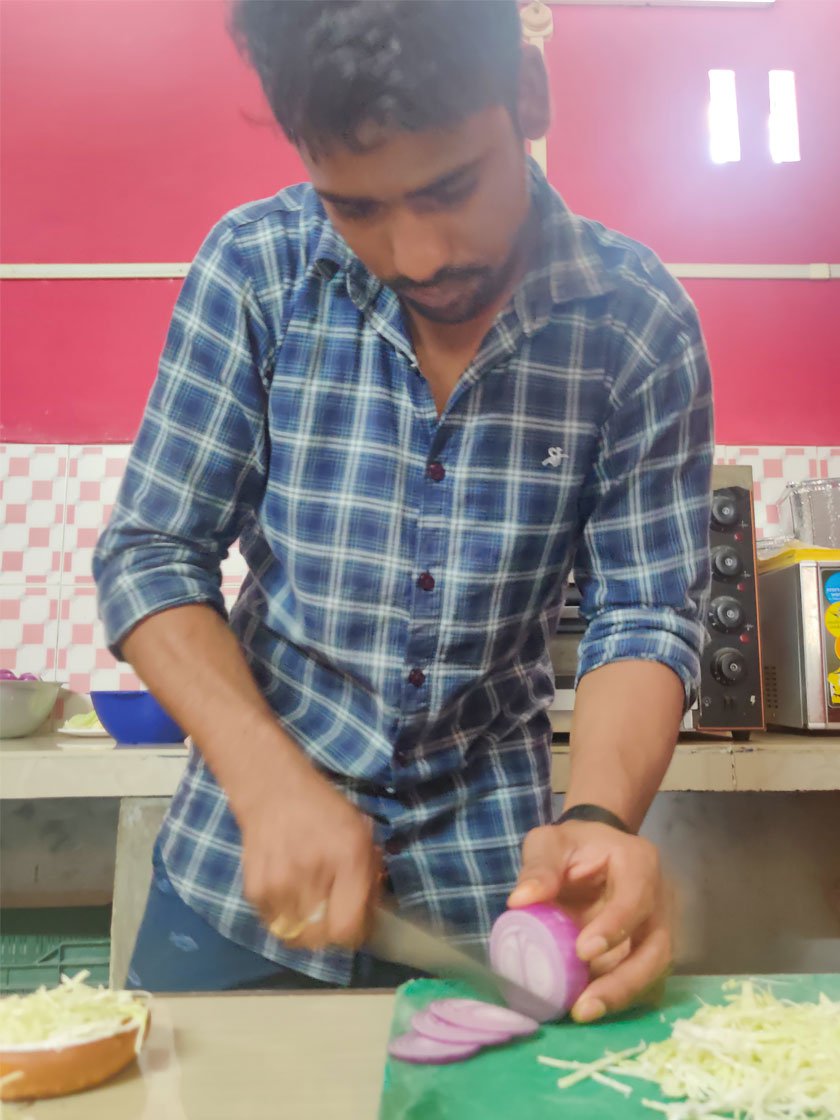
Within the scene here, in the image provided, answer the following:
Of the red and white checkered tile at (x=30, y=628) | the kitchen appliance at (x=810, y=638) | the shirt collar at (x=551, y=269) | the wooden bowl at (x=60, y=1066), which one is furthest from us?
the red and white checkered tile at (x=30, y=628)

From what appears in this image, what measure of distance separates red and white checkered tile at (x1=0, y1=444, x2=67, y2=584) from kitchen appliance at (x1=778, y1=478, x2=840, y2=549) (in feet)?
3.08

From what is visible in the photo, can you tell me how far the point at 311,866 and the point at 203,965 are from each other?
0.17m

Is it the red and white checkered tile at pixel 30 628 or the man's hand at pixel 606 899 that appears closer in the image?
the man's hand at pixel 606 899

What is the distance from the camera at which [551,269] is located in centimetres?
58

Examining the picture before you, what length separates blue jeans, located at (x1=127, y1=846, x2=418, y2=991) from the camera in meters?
0.53

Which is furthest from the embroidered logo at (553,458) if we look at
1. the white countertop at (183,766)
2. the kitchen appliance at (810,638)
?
the kitchen appliance at (810,638)

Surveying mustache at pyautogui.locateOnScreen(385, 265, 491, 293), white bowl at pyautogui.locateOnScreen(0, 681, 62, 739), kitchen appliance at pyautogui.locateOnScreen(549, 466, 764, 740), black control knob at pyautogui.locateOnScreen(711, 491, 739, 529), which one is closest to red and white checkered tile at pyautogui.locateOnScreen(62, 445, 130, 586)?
white bowl at pyautogui.locateOnScreen(0, 681, 62, 739)

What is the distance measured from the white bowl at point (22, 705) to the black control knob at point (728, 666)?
75 cm

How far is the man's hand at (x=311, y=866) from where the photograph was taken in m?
0.41

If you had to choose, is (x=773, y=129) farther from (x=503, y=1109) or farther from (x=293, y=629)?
(x=503, y=1109)

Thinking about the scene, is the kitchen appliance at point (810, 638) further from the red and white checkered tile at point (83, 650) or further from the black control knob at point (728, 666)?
the red and white checkered tile at point (83, 650)

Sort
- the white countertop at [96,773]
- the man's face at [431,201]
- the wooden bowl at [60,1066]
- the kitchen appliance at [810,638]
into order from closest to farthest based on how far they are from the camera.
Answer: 1. the wooden bowl at [60,1066]
2. the man's face at [431,201]
3. the white countertop at [96,773]
4. the kitchen appliance at [810,638]

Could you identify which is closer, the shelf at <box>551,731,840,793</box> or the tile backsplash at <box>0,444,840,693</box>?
the shelf at <box>551,731,840,793</box>

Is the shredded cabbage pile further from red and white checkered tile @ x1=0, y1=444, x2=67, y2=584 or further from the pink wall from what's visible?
red and white checkered tile @ x1=0, y1=444, x2=67, y2=584
